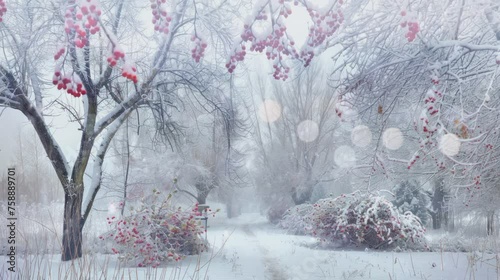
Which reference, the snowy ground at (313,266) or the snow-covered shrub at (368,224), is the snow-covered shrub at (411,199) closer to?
the snow-covered shrub at (368,224)

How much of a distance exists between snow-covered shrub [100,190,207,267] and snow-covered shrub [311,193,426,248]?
4582mm

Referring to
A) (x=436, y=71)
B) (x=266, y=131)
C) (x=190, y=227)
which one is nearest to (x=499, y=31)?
(x=436, y=71)

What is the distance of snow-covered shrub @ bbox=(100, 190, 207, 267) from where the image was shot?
316 inches

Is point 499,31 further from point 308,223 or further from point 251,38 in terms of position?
point 308,223

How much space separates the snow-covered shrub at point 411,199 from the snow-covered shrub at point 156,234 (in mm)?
12818

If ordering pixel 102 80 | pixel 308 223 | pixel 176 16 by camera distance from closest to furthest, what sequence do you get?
pixel 176 16, pixel 102 80, pixel 308 223

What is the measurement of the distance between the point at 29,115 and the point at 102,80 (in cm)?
154

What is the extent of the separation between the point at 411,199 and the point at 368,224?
8659mm

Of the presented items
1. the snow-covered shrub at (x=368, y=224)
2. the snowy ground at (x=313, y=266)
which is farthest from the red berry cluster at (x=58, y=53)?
the snow-covered shrub at (x=368, y=224)

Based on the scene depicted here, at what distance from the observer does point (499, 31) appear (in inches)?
211

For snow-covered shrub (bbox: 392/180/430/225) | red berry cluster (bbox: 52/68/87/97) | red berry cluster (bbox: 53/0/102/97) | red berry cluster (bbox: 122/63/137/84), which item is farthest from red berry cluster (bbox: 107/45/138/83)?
snow-covered shrub (bbox: 392/180/430/225)

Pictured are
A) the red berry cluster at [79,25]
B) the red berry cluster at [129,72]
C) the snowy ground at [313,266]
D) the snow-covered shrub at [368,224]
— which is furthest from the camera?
the snow-covered shrub at [368,224]

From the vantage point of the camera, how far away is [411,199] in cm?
1906

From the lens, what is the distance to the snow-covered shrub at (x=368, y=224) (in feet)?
37.0
